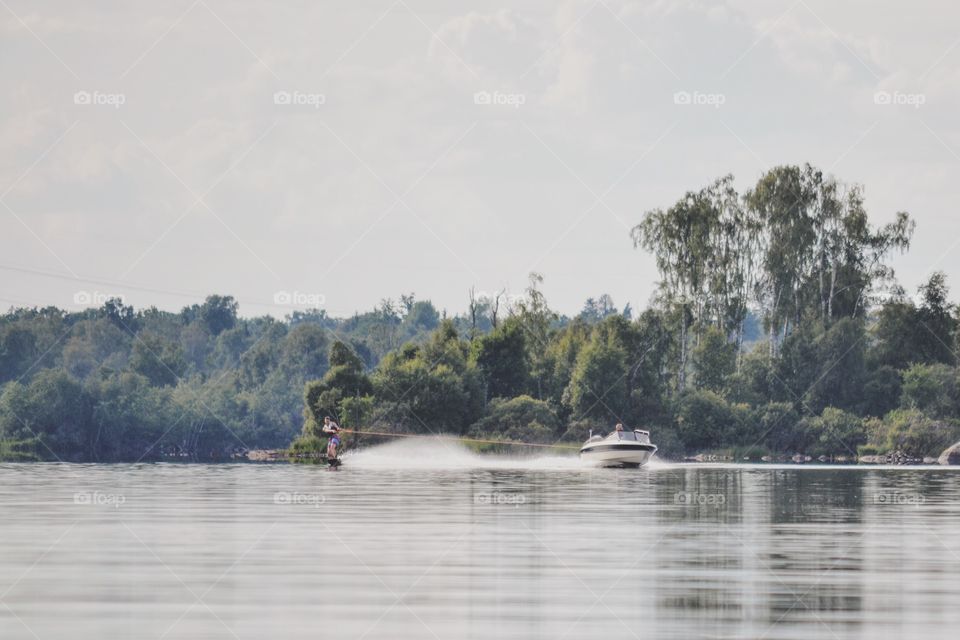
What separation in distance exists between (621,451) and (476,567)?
58.6m

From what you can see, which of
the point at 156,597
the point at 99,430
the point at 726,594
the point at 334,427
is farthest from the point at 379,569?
the point at 99,430

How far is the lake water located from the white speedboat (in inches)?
1427

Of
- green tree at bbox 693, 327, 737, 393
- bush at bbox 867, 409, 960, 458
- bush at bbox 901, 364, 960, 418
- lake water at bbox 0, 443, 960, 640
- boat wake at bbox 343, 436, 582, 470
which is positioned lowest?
lake water at bbox 0, 443, 960, 640

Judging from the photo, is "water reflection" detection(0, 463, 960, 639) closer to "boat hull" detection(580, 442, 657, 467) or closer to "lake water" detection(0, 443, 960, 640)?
"lake water" detection(0, 443, 960, 640)

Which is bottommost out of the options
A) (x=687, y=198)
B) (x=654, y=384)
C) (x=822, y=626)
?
(x=822, y=626)

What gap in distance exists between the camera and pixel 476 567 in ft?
91.7

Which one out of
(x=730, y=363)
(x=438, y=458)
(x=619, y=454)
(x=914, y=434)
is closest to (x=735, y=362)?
(x=730, y=363)

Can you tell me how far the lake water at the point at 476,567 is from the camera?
21.8m

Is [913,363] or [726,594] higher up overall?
[913,363]

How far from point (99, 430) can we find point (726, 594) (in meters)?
153

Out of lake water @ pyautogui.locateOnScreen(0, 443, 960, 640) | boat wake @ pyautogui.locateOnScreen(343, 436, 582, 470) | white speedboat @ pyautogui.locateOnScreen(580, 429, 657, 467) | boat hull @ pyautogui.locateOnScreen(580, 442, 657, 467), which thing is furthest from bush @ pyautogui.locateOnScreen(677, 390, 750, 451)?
lake water @ pyautogui.locateOnScreen(0, 443, 960, 640)

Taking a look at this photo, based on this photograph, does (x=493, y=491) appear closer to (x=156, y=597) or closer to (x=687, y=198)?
(x=156, y=597)

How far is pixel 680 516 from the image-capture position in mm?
40594

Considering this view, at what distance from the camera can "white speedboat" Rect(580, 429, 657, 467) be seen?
85938 millimetres
